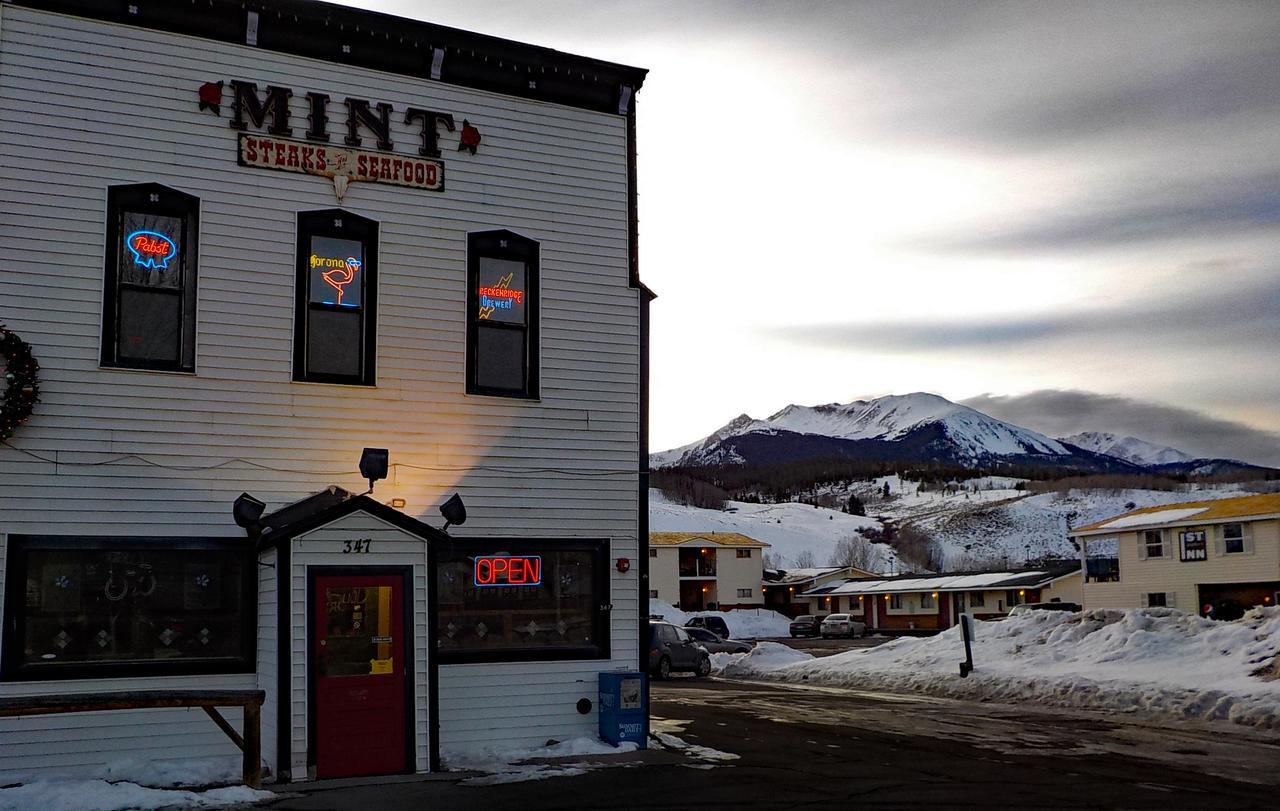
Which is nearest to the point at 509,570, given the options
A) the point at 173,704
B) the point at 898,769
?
the point at 173,704

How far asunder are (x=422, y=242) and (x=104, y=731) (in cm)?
708

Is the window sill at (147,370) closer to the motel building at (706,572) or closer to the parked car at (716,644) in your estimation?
the parked car at (716,644)

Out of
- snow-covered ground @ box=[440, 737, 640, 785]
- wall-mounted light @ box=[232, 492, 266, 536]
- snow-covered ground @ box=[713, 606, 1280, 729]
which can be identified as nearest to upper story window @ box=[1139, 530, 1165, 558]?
snow-covered ground @ box=[713, 606, 1280, 729]

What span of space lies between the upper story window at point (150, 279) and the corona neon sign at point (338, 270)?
1541 mm

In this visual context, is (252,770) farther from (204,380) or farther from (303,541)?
(204,380)

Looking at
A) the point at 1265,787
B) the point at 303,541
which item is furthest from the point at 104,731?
the point at 1265,787

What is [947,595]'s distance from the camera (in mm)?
84562

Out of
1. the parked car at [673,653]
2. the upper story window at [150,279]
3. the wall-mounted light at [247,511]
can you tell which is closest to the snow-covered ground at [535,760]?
the wall-mounted light at [247,511]

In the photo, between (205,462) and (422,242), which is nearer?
(205,462)

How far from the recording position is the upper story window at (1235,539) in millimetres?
53156

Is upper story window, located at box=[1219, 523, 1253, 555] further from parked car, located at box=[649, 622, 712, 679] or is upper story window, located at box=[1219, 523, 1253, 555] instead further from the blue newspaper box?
the blue newspaper box

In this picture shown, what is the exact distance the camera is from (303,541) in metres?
14.1

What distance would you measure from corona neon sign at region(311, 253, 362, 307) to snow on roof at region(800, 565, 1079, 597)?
69264mm

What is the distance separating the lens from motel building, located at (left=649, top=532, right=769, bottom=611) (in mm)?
98438
